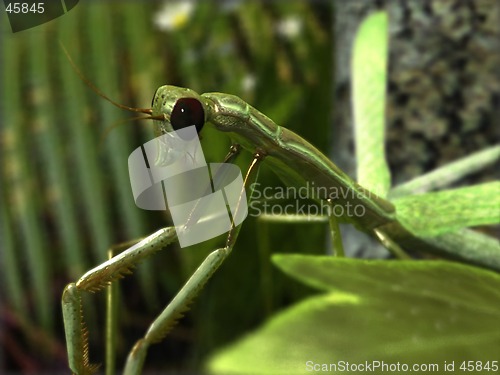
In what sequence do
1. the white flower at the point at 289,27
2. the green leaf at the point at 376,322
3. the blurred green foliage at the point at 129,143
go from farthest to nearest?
the white flower at the point at 289,27 → the blurred green foliage at the point at 129,143 → the green leaf at the point at 376,322

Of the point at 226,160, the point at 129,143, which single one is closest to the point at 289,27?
the point at 129,143

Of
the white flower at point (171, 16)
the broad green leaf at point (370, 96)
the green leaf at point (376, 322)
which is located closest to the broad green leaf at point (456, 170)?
the broad green leaf at point (370, 96)

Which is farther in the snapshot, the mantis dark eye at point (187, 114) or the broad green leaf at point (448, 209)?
the broad green leaf at point (448, 209)

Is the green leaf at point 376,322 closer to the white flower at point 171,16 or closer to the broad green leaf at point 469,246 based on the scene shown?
the broad green leaf at point 469,246

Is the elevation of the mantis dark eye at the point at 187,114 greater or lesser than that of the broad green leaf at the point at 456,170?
greater

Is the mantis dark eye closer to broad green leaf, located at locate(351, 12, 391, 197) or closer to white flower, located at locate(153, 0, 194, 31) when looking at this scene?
broad green leaf, located at locate(351, 12, 391, 197)

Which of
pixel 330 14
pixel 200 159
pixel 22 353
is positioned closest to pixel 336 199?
pixel 200 159

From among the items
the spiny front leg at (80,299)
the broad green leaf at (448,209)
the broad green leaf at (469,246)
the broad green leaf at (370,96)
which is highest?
the broad green leaf at (370,96)
